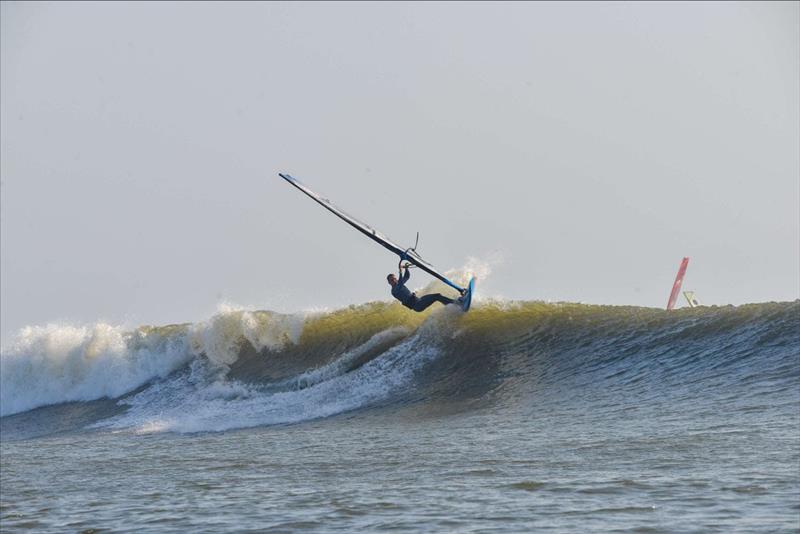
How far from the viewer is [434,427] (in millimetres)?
12320

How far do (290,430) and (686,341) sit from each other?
5.27 metres

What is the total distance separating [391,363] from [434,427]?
5461mm

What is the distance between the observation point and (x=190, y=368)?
22734 millimetres

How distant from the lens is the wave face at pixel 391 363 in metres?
13.0

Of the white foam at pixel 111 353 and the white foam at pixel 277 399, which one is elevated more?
the white foam at pixel 111 353

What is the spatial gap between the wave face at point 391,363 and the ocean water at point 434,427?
0.17 ft

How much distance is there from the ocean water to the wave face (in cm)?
5

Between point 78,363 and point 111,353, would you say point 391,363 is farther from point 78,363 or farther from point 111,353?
point 78,363

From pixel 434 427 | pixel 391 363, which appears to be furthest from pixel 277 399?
pixel 434 427

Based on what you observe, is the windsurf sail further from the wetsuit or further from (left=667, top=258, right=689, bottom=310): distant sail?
(left=667, top=258, right=689, bottom=310): distant sail

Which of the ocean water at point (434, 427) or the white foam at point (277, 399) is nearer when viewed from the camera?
the ocean water at point (434, 427)

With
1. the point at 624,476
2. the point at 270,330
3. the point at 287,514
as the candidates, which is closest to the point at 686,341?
the point at 624,476

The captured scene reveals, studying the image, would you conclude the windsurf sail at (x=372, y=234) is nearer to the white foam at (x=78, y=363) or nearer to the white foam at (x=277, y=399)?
the white foam at (x=277, y=399)

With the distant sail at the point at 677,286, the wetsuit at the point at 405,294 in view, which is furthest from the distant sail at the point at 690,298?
the wetsuit at the point at 405,294
